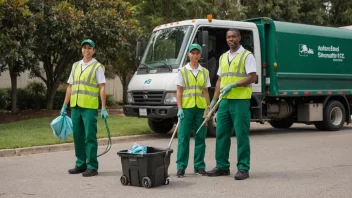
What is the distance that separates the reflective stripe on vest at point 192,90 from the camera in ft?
23.3

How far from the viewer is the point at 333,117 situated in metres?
14.6

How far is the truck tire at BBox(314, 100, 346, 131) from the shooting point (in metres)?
14.1

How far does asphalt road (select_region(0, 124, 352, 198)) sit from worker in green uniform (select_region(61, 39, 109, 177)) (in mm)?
294

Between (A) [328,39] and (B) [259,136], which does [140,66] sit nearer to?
(B) [259,136]

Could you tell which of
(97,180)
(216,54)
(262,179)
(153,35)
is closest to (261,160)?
(262,179)

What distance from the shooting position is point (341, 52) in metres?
14.3

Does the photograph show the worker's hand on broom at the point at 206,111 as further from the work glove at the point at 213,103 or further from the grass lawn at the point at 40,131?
the grass lawn at the point at 40,131

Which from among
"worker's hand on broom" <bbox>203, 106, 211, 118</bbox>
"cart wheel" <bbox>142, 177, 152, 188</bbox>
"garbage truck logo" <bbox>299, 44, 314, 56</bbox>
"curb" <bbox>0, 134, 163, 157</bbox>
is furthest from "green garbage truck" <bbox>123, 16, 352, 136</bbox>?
"cart wheel" <bbox>142, 177, 152, 188</bbox>

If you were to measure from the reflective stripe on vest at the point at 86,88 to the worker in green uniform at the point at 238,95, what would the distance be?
181 centimetres

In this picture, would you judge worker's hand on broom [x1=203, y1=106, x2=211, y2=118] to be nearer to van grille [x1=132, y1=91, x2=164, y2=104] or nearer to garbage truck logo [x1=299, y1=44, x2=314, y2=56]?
van grille [x1=132, y1=91, x2=164, y2=104]

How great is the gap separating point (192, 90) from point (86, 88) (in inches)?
59.7

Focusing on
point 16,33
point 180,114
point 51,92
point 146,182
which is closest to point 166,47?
point 16,33

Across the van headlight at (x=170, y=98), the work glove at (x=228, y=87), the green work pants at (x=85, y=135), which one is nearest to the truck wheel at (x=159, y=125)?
the van headlight at (x=170, y=98)

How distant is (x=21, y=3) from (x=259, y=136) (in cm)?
718
